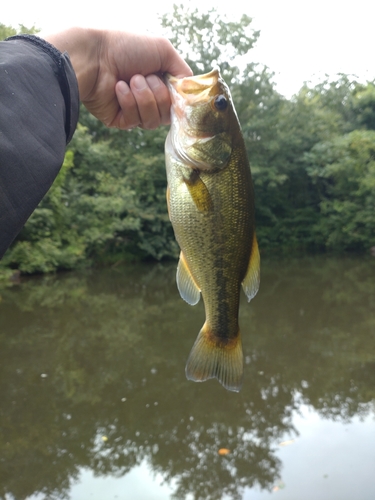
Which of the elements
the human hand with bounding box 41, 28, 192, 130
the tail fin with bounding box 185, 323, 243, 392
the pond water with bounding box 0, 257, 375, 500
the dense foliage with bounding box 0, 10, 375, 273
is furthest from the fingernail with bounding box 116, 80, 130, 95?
the dense foliage with bounding box 0, 10, 375, 273

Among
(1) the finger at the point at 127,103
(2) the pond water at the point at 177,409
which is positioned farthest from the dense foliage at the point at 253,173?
(1) the finger at the point at 127,103

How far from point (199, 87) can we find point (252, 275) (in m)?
0.68

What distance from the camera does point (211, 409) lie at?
4.95 meters

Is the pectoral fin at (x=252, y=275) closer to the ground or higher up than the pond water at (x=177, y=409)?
higher up

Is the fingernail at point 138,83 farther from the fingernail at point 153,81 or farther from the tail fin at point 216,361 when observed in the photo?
the tail fin at point 216,361

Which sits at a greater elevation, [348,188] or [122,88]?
[122,88]

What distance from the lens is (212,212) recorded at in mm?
1594

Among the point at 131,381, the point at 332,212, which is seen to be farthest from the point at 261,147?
the point at 131,381

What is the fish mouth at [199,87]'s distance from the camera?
165cm

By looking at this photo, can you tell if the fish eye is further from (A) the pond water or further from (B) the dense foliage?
(B) the dense foliage

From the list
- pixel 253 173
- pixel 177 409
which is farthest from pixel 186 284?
pixel 253 173

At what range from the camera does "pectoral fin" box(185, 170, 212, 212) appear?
62.0 inches

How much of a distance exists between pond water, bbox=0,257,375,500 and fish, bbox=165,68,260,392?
2.38m

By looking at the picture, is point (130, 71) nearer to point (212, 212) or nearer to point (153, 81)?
point (153, 81)
